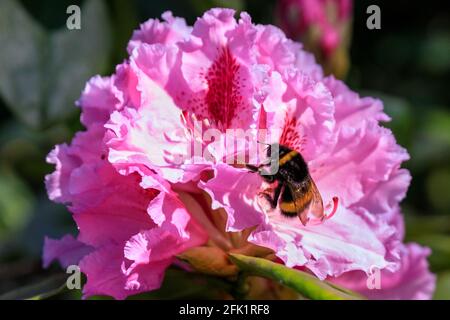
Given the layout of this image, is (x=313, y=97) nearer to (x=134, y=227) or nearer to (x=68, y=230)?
(x=134, y=227)

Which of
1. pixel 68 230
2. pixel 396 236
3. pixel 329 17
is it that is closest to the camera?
pixel 396 236

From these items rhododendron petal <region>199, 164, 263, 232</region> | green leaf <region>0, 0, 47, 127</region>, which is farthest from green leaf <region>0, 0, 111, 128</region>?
rhododendron petal <region>199, 164, 263, 232</region>

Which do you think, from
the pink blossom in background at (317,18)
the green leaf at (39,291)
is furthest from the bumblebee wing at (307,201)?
the pink blossom in background at (317,18)

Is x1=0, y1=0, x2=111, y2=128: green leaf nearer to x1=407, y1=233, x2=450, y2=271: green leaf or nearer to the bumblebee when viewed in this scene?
the bumblebee

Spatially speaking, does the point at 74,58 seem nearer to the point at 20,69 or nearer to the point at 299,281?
the point at 20,69

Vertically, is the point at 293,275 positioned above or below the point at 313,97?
below

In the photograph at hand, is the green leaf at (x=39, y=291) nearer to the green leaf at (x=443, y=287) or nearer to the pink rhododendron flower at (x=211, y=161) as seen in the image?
the pink rhododendron flower at (x=211, y=161)
